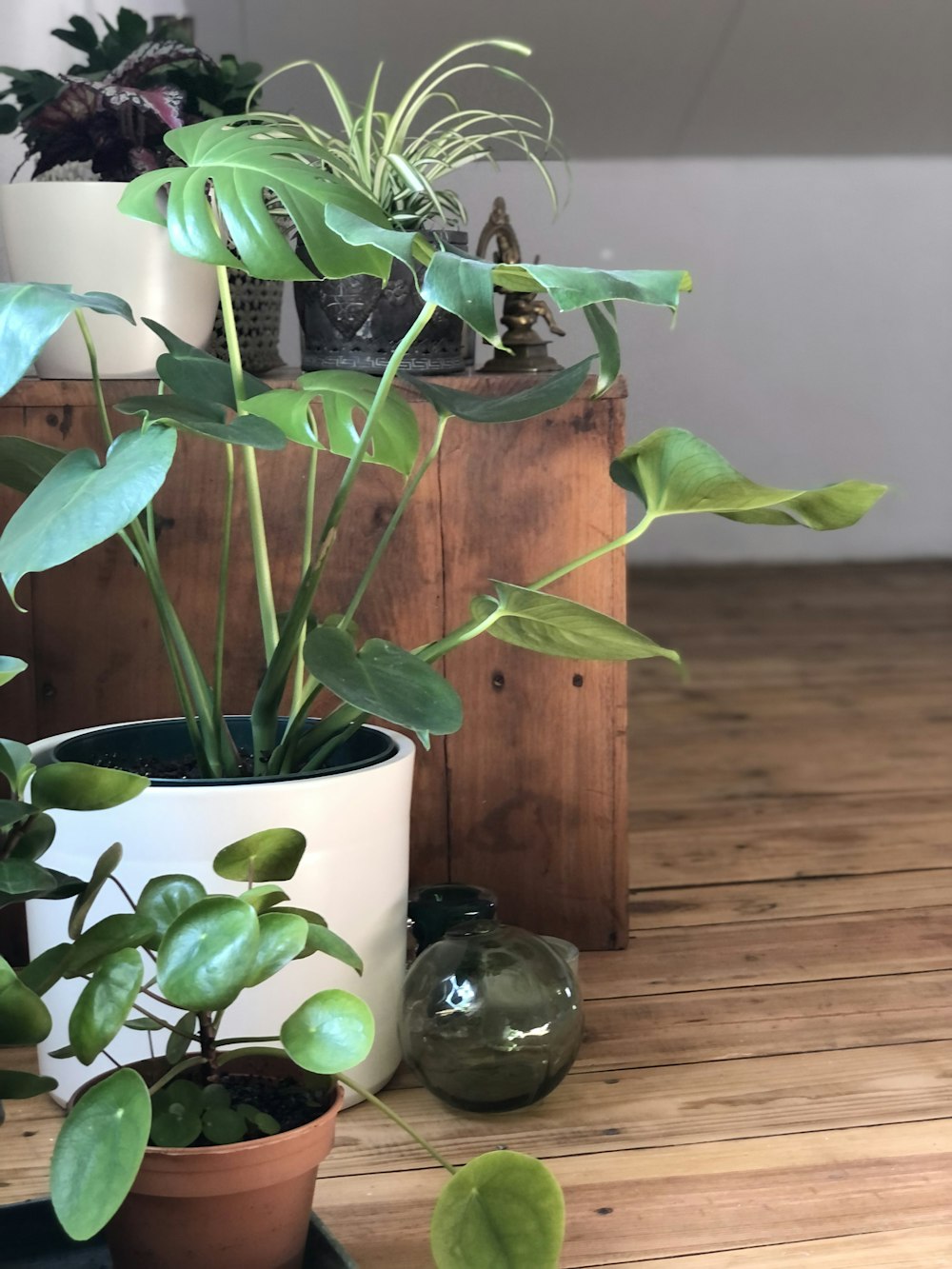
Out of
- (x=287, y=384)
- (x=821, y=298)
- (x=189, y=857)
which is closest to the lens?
(x=189, y=857)

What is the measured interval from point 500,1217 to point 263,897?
217 mm

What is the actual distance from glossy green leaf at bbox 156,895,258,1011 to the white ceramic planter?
12.0 inches

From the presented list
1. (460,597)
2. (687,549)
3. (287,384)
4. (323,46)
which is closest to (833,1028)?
(460,597)

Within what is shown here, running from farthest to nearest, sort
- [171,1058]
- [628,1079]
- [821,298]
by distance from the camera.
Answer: [821,298] < [628,1079] < [171,1058]

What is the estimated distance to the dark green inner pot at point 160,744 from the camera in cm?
110

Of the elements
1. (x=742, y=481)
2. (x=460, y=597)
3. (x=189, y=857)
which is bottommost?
(x=189, y=857)

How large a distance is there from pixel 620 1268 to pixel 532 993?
0.69 feet

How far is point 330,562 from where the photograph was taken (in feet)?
4.22

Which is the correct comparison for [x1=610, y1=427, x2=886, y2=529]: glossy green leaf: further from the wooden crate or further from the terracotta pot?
the terracotta pot

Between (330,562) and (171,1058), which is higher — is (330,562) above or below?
above

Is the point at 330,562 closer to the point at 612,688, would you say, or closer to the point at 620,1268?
the point at 612,688

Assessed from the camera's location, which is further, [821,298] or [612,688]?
[821,298]

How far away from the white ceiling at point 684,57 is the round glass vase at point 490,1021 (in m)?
2.85

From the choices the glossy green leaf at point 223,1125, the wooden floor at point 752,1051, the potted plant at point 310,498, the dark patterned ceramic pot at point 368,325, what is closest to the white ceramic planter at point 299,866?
the potted plant at point 310,498
